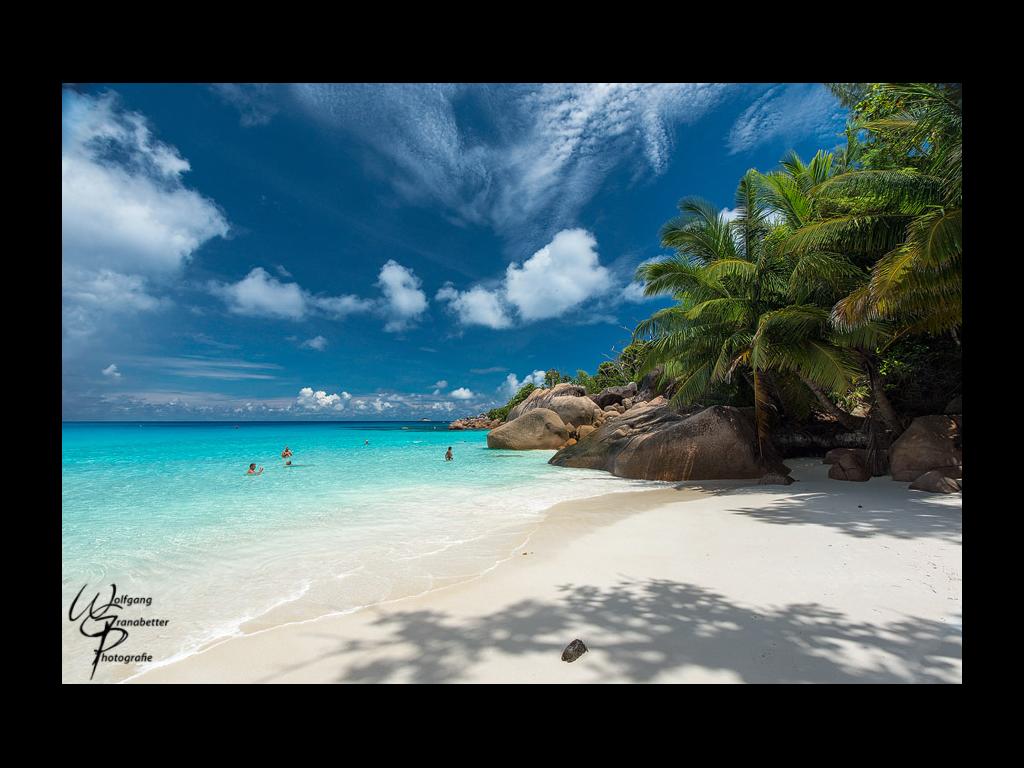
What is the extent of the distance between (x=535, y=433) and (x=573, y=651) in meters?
22.6

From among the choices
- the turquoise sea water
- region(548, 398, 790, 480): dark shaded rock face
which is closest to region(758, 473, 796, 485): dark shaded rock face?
region(548, 398, 790, 480): dark shaded rock face

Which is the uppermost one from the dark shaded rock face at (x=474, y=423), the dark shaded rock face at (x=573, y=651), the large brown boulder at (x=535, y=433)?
the dark shaded rock face at (x=573, y=651)

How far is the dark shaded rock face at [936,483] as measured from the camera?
7.41 metres

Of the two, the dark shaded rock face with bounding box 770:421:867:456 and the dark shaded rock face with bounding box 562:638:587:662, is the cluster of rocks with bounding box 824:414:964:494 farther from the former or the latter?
the dark shaded rock face with bounding box 562:638:587:662

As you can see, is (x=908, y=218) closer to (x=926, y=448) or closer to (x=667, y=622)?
(x=926, y=448)

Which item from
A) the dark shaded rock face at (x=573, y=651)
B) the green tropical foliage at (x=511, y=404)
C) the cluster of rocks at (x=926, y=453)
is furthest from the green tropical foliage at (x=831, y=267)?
the green tropical foliage at (x=511, y=404)

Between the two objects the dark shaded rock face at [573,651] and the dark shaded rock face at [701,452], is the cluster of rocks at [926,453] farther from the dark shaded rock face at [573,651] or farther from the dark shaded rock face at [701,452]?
the dark shaded rock face at [573,651]

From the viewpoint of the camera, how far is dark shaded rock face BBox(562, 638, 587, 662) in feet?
8.23

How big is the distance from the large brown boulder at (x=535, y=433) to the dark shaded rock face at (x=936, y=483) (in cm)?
1782

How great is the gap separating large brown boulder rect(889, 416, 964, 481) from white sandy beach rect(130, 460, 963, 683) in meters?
4.50
